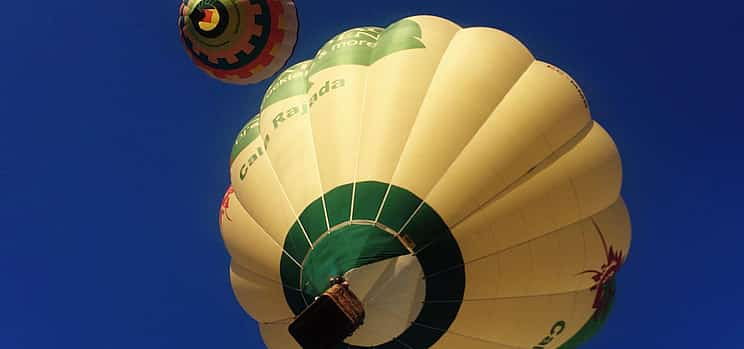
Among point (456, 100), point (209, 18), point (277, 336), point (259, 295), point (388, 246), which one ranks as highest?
point (209, 18)

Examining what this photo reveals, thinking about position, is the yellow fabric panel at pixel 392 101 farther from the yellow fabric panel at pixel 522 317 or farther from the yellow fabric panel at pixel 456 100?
the yellow fabric panel at pixel 522 317

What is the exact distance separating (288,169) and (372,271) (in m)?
1.63

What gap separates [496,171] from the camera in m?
6.37

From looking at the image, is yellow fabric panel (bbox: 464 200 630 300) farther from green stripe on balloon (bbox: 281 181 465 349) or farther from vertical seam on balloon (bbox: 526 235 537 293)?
green stripe on balloon (bbox: 281 181 465 349)

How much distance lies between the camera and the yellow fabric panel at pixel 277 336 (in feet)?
24.9

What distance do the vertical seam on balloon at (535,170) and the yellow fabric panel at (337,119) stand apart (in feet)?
4.21

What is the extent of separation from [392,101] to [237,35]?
3539 millimetres

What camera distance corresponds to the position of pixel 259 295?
7.40 metres

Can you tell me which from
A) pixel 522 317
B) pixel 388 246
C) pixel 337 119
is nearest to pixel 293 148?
pixel 337 119

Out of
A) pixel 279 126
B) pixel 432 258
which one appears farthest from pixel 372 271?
pixel 279 126

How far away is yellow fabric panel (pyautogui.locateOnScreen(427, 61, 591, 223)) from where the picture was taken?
20.3 feet

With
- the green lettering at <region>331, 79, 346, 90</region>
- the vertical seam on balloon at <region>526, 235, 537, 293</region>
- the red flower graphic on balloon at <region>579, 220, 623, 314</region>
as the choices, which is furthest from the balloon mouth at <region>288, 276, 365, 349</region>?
the red flower graphic on balloon at <region>579, 220, 623, 314</region>

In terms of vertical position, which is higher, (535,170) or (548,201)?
(535,170)

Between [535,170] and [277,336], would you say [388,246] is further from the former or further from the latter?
[277,336]
